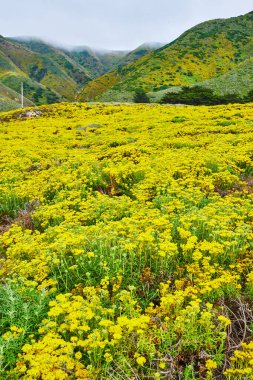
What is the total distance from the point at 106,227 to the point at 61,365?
117 inches

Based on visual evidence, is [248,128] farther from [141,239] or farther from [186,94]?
[186,94]

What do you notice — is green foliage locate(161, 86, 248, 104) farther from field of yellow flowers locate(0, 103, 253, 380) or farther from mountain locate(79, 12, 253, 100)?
field of yellow flowers locate(0, 103, 253, 380)

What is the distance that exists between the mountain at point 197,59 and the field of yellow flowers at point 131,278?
5102 cm

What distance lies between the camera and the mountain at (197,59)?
66.8 m

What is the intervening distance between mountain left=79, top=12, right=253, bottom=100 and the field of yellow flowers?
5102 centimetres

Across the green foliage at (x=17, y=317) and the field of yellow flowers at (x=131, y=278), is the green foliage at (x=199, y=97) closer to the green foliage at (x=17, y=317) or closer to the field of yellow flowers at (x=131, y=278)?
the field of yellow flowers at (x=131, y=278)

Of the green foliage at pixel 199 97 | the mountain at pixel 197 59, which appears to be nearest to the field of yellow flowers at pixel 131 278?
the green foliage at pixel 199 97

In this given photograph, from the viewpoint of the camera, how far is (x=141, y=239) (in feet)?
18.9

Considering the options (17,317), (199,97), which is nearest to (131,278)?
(17,317)

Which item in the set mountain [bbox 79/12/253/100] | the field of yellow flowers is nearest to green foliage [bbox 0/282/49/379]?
the field of yellow flowers

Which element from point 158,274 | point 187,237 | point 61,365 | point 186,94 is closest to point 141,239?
point 158,274

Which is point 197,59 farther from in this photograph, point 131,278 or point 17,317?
point 17,317

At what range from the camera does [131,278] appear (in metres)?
5.54

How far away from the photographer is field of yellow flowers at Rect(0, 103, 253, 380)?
3912mm
